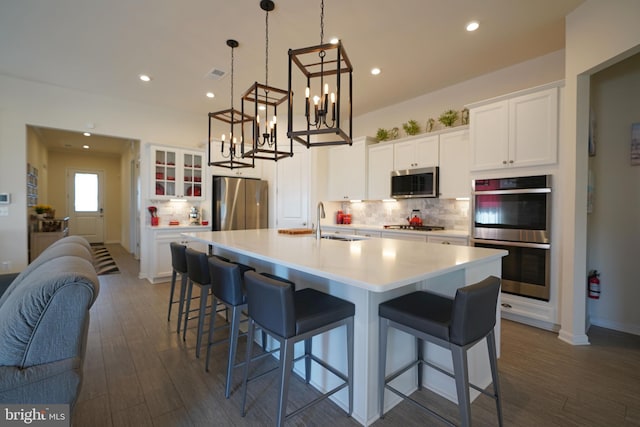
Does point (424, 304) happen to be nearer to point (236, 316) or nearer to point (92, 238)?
point (236, 316)

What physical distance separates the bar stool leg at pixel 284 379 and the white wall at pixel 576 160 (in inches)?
107

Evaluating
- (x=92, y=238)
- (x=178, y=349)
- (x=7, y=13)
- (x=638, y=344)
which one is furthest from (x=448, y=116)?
(x=92, y=238)

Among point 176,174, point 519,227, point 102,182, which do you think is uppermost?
point 102,182

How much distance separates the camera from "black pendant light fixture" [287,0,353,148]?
1898 mm

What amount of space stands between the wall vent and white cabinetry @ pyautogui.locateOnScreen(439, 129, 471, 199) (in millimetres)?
3076

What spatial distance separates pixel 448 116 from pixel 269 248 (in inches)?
131

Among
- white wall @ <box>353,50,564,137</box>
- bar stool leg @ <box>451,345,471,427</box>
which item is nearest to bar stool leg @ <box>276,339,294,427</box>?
bar stool leg @ <box>451,345,471,427</box>

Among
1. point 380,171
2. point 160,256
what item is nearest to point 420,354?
point 380,171

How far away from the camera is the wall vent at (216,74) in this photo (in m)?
3.76

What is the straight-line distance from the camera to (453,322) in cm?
133

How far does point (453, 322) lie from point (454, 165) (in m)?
3.05

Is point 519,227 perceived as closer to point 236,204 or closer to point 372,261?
point 372,261

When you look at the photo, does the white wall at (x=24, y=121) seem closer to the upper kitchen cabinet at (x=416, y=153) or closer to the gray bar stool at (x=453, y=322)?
the upper kitchen cabinet at (x=416, y=153)

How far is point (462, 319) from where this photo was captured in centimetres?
129
